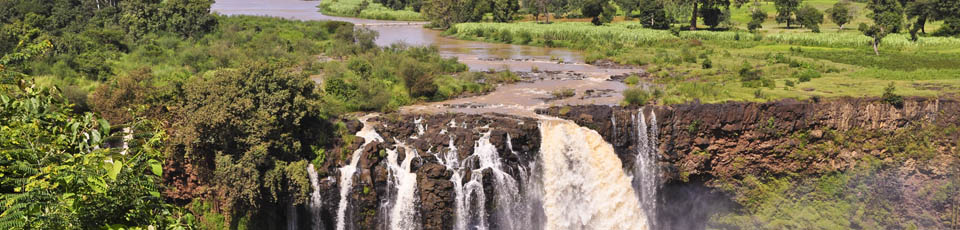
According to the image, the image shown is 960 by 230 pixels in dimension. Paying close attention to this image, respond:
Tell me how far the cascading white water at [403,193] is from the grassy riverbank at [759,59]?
38.5 ft

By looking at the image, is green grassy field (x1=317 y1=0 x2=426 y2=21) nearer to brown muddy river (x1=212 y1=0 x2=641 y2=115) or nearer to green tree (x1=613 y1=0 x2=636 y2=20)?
brown muddy river (x1=212 y1=0 x2=641 y2=115)

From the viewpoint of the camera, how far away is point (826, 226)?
87.4 feet

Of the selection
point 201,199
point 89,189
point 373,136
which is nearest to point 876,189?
point 373,136

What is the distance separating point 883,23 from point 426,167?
51.5 m

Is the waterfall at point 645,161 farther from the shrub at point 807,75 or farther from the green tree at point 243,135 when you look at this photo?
the shrub at point 807,75

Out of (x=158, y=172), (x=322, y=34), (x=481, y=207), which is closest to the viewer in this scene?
(x=158, y=172)

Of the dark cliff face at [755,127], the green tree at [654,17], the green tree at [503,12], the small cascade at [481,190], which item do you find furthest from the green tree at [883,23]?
the green tree at [503,12]

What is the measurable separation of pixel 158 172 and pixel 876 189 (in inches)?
1087

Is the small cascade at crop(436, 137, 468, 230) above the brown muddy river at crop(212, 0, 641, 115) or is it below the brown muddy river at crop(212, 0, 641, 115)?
below

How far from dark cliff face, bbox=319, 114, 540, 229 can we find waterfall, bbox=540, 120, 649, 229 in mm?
793

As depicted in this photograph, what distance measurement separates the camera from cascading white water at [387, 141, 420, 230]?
881 inches

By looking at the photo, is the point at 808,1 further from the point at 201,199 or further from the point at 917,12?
the point at 201,199

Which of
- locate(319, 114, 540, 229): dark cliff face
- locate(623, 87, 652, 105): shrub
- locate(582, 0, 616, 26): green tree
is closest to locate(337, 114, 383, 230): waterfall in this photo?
locate(319, 114, 540, 229): dark cliff face

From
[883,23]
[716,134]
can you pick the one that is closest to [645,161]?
[716,134]
